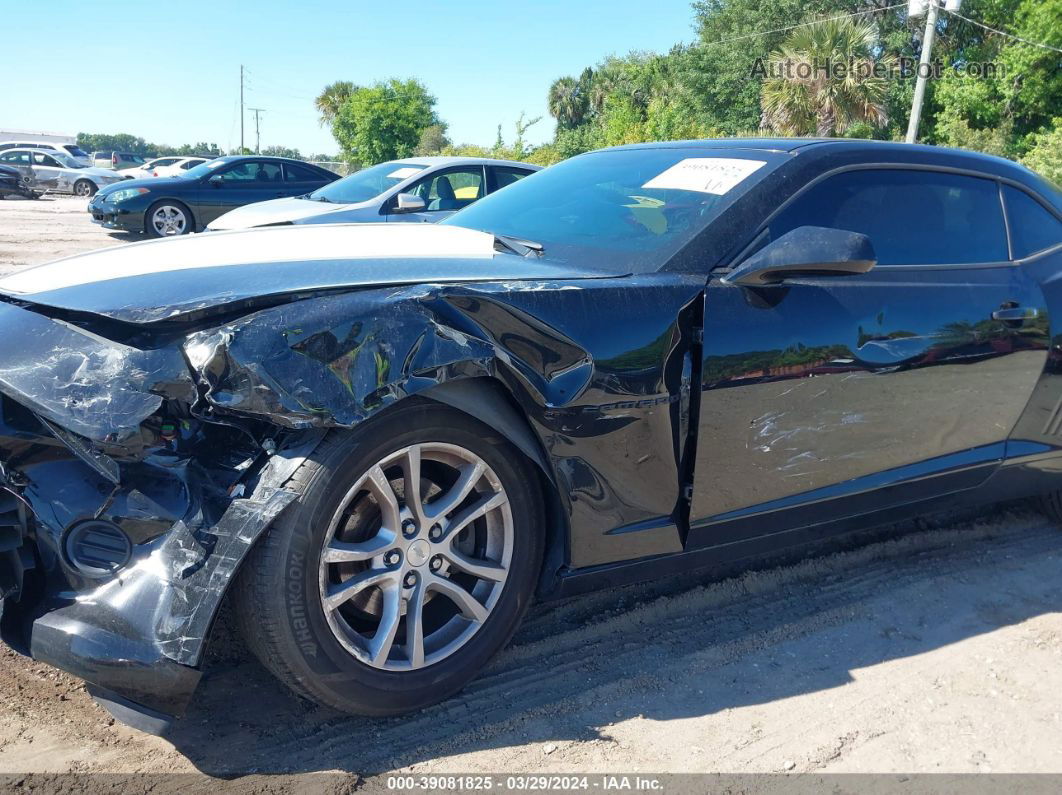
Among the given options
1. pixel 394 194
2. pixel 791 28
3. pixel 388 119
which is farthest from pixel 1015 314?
pixel 388 119

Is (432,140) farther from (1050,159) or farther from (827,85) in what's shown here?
(1050,159)

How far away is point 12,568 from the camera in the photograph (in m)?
2.17

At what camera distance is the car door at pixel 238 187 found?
540 inches

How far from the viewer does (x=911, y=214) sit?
3271 mm

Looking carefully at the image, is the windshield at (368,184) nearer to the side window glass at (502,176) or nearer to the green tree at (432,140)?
the side window glass at (502,176)

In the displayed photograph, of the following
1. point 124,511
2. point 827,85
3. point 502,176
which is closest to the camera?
point 124,511

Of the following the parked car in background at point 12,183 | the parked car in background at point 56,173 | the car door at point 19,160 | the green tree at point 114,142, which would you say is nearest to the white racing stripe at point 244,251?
the parked car in background at point 12,183

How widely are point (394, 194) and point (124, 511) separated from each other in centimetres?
766

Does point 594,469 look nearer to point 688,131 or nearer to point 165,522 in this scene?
point 165,522

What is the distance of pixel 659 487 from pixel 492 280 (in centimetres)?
81

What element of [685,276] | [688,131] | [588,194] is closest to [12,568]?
[685,276]

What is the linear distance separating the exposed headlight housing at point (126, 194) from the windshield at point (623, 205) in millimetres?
11291

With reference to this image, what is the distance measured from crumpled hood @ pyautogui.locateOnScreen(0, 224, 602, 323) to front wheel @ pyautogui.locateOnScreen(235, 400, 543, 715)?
421mm

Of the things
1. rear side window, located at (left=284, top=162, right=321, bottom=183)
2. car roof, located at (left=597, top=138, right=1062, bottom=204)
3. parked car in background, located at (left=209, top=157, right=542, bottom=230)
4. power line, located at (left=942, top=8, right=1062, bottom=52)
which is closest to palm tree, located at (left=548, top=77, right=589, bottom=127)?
power line, located at (left=942, top=8, right=1062, bottom=52)
